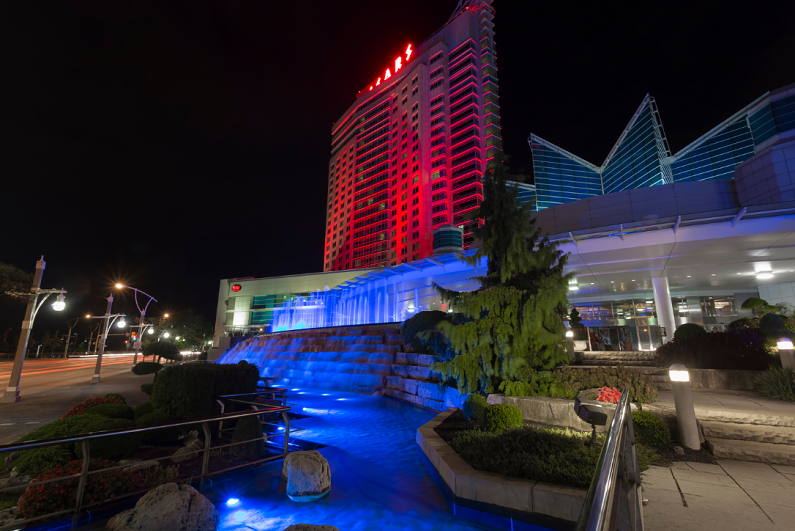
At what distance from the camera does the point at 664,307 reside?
24734 millimetres

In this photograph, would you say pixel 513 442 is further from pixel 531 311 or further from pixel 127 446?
pixel 127 446

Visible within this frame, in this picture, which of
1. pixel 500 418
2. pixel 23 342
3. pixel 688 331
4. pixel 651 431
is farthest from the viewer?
pixel 688 331

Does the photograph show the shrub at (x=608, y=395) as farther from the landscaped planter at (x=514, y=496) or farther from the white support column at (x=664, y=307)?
the white support column at (x=664, y=307)

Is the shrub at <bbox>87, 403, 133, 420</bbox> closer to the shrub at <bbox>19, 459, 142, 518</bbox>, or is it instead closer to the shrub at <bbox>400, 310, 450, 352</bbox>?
the shrub at <bbox>19, 459, 142, 518</bbox>

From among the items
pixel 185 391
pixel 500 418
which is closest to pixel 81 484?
pixel 185 391

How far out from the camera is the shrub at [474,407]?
327 inches

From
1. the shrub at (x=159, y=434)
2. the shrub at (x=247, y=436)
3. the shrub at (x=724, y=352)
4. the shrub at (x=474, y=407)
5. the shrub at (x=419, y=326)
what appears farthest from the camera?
the shrub at (x=419, y=326)

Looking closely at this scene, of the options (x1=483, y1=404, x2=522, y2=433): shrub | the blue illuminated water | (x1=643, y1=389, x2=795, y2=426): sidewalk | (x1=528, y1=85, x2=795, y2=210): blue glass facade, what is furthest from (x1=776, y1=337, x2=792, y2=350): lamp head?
(x1=528, y1=85, x2=795, y2=210): blue glass facade

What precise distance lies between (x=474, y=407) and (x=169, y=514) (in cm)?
634

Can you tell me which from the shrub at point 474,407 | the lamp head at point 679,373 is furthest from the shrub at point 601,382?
the lamp head at point 679,373

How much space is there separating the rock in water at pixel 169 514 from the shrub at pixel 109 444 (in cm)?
184

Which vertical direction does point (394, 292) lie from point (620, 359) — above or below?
above

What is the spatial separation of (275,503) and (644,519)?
4.84 meters

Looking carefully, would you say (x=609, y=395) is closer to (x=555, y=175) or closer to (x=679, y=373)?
(x=679, y=373)
